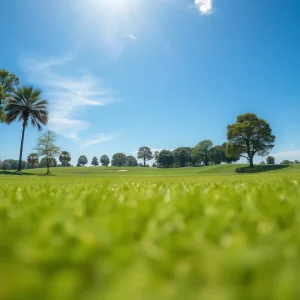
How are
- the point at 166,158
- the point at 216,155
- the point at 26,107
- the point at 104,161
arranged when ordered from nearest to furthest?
1. the point at 26,107
2. the point at 216,155
3. the point at 166,158
4. the point at 104,161

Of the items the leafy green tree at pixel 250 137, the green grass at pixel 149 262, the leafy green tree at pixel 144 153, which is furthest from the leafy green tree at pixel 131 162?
the green grass at pixel 149 262

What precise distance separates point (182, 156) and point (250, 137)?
60156 millimetres

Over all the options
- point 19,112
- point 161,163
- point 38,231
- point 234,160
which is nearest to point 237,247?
point 38,231

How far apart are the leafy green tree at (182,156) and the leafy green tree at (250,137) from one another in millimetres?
58585

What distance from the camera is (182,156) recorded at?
11231cm

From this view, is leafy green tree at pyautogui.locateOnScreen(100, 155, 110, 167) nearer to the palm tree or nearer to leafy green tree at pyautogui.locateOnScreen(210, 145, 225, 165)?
leafy green tree at pyautogui.locateOnScreen(210, 145, 225, 165)

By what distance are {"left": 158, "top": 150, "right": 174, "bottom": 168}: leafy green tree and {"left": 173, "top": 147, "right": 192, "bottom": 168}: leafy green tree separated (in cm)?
241

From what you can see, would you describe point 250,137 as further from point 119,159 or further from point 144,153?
point 119,159

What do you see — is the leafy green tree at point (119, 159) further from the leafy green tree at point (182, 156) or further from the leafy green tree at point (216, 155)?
the leafy green tree at point (216, 155)

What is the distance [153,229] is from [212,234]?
0.18 metres

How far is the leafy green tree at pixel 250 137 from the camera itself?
2039 inches

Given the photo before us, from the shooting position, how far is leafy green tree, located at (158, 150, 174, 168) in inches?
4422

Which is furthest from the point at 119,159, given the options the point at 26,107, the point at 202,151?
the point at 26,107

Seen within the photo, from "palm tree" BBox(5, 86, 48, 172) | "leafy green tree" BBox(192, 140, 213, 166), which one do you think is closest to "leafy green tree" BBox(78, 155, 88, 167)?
"leafy green tree" BBox(192, 140, 213, 166)
